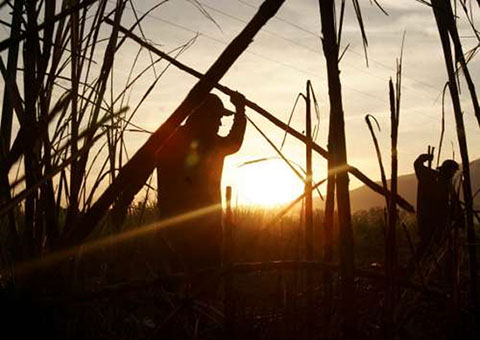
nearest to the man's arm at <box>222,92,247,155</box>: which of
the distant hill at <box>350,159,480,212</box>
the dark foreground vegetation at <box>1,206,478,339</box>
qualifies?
the dark foreground vegetation at <box>1,206,478,339</box>

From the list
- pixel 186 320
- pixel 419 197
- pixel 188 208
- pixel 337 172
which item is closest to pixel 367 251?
pixel 419 197

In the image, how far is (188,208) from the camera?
370 cm

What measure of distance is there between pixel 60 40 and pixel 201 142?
278cm

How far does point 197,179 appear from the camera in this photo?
3.65 m

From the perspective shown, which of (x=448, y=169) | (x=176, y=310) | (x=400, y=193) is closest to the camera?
(x=176, y=310)

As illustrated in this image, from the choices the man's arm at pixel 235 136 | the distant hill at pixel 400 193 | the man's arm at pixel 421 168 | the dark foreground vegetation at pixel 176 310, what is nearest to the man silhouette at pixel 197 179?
the man's arm at pixel 235 136

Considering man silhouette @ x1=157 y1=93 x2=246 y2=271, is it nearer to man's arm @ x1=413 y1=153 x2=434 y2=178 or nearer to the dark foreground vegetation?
man's arm @ x1=413 y1=153 x2=434 y2=178

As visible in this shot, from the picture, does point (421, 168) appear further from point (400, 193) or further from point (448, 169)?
point (400, 193)

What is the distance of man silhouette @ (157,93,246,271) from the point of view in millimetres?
3637

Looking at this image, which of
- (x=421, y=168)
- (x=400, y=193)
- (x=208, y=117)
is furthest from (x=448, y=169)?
(x=400, y=193)

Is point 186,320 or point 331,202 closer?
point 331,202

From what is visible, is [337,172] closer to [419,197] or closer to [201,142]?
[201,142]

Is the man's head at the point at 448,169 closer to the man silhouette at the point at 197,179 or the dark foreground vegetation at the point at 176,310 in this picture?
the dark foreground vegetation at the point at 176,310

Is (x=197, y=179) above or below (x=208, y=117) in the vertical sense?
below
